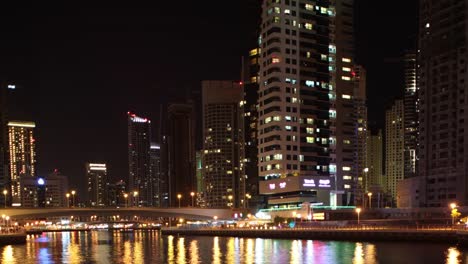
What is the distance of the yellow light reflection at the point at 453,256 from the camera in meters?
60.2

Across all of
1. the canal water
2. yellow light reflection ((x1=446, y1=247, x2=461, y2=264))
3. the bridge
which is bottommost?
the bridge

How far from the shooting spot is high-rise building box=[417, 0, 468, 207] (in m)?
134

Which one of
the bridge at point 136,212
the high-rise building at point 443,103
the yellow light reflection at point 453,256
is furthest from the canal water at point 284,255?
the high-rise building at point 443,103

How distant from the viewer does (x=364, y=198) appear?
157 meters

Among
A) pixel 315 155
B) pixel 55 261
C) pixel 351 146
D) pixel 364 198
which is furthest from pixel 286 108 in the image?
pixel 55 261

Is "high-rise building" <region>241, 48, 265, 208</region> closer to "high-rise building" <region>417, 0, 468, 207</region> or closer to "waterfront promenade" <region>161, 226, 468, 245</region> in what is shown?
"high-rise building" <region>417, 0, 468, 207</region>

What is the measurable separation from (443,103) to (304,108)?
35.7m

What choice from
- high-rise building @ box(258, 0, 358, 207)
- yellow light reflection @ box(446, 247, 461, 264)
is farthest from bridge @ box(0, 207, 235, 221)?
yellow light reflection @ box(446, 247, 461, 264)

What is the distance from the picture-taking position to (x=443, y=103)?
141125mm

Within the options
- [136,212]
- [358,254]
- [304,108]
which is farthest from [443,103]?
[136,212]

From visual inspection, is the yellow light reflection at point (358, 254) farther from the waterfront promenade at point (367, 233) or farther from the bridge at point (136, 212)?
the bridge at point (136, 212)

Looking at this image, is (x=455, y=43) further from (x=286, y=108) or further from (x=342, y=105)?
(x=286, y=108)

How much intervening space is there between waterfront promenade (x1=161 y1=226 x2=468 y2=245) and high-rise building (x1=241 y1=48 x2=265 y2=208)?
65.5 metres

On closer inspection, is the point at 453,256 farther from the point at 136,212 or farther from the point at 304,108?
the point at 136,212
